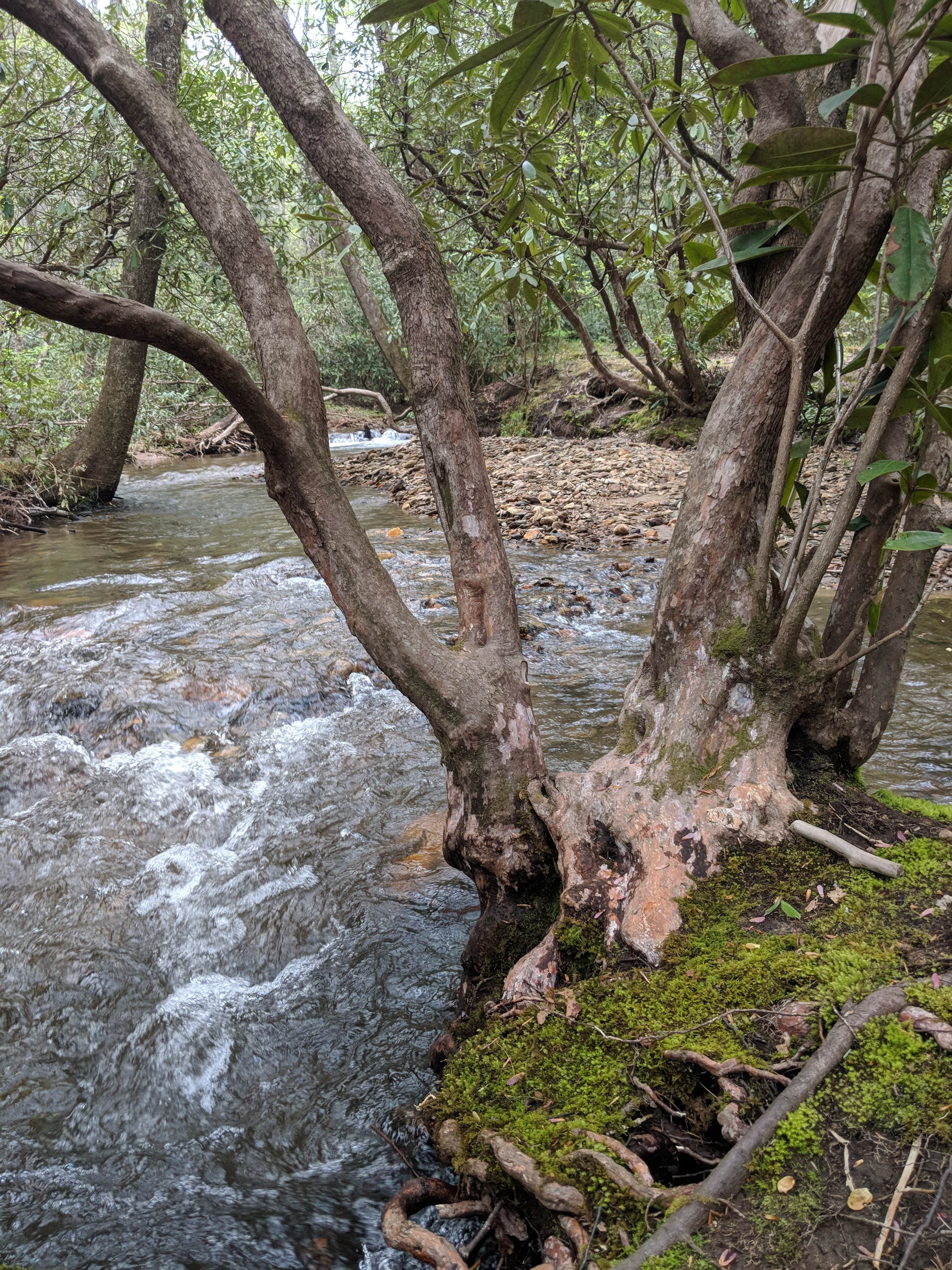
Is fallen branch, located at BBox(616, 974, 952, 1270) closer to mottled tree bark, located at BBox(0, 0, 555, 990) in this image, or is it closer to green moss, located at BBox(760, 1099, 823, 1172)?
green moss, located at BBox(760, 1099, 823, 1172)

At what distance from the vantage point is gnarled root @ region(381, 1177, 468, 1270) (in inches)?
54.3

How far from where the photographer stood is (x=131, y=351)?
8.74 meters

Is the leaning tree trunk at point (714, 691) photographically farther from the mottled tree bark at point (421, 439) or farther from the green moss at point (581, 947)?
the mottled tree bark at point (421, 439)

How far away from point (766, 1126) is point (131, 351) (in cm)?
959

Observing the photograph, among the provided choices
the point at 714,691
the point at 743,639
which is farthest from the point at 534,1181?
the point at 743,639

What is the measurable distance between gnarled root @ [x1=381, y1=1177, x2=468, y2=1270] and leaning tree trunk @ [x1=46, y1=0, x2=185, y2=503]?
7616 mm

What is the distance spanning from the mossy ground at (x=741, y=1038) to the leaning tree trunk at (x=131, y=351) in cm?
753

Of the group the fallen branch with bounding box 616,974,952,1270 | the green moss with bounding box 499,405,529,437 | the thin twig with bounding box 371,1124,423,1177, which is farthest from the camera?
the green moss with bounding box 499,405,529,437

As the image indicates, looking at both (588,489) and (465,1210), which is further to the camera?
(588,489)

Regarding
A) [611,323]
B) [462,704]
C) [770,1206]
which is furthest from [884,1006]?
[611,323]

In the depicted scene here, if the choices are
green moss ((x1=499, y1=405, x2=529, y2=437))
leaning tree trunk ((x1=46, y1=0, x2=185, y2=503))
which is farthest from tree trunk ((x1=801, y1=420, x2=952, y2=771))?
green moss ((x1=499, y1=405, x2=529, y2=437))

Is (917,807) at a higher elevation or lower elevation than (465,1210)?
higher

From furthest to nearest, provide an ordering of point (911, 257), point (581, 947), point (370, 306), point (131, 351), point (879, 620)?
point (370, 306) < point (131, 351) < point (879, 620) < point (581, 947) < point (911, 257)

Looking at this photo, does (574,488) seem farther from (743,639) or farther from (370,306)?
(743,639)
